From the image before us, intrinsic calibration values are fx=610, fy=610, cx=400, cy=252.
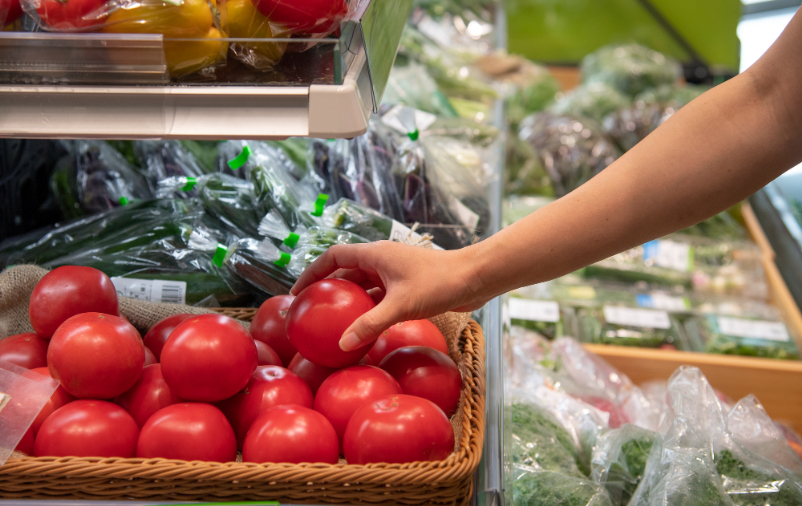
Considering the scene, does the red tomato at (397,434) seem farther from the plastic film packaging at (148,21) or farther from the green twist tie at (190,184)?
the green twist tie at (190,184)

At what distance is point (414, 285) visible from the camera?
3.73 feet

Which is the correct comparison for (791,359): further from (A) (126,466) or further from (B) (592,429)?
(A) (126,466)

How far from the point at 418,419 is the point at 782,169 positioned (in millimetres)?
757

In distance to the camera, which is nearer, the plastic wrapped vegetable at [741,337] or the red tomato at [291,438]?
the red tomato at [291,438]

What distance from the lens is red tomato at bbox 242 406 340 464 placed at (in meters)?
1.03

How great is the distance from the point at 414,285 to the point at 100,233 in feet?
3.51

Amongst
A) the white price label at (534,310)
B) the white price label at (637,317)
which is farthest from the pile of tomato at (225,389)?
the white price label at (637,317)

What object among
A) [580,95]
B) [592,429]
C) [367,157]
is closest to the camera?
[592,429]

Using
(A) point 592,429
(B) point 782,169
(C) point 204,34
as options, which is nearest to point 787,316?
(A) point 592,429

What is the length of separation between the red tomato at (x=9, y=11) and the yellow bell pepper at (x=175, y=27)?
0.22 meters

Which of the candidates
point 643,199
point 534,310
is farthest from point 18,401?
point 534,310

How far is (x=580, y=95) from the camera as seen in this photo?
164 inches

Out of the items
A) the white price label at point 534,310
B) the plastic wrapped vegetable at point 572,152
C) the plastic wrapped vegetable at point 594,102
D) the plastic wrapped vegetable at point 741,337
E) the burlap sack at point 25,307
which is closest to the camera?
the burlap sack at point 25,307

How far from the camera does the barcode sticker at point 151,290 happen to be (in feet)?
5.24
